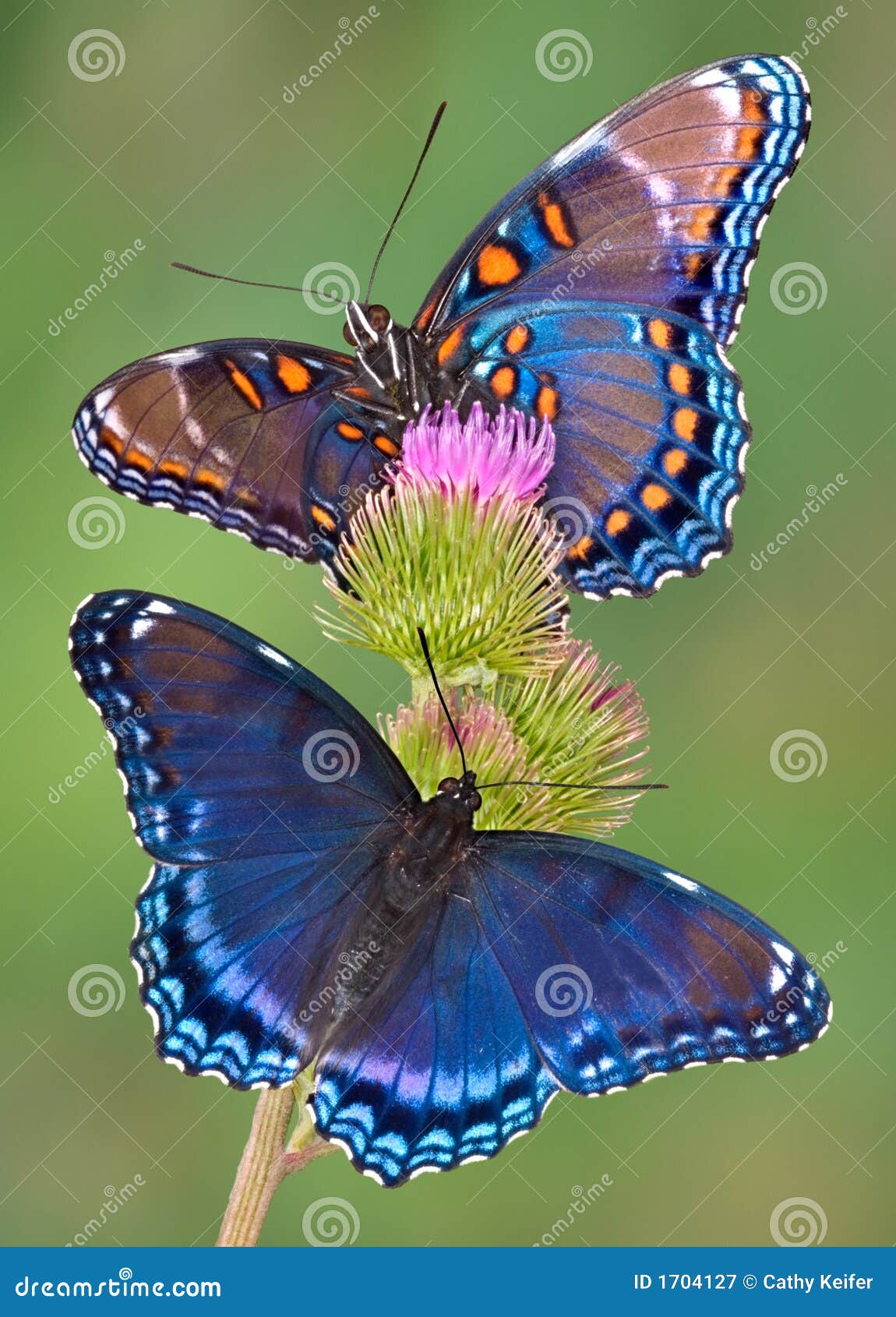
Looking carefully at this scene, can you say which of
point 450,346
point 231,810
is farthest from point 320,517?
point 231,810

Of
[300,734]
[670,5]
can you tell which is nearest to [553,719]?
[300,734]

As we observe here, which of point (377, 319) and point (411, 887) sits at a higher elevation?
point (377, 319)

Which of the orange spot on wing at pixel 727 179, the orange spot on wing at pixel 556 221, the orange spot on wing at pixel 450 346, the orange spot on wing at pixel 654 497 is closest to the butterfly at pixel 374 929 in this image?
the orange spot on wing at pixel 654 497

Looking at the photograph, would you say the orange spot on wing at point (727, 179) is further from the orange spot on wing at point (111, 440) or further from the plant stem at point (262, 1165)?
the plant stem at point (262, 1165)

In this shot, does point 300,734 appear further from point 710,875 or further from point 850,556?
point 850,556

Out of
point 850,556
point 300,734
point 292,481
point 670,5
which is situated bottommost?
point 300,734

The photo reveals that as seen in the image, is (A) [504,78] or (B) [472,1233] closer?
(B) [472,1233]

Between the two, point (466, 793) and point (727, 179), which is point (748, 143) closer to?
point (727, 179)
